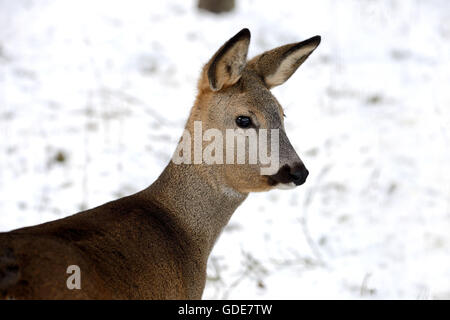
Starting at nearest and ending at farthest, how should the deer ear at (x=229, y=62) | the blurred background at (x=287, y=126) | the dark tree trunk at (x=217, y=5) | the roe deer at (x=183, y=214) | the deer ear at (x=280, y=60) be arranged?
the roe deer at (x=183, y=214), the deer ear at (x=229, y=62), the deer ear at (x=280, y=60), the blurred background at (x=287, y=126), the dark tree trunk at (x=217, y=5)

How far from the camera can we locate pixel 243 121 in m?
3.58

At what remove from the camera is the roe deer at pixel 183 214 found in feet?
9.07

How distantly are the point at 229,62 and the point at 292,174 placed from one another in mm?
702

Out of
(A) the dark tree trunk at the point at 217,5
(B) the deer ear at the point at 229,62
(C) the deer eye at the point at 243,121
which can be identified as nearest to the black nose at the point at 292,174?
(C) the deer eye at the point at 243,121

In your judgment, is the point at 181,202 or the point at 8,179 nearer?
the point at 181,202

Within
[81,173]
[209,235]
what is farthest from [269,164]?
[81,173]

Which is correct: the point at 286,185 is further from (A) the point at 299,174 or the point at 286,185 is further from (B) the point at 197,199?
(B) the point at 197,199

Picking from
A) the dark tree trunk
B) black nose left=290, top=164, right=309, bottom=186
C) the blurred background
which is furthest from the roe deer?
the dark tree trunk

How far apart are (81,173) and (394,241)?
3.19 meters

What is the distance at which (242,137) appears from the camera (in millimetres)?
3559

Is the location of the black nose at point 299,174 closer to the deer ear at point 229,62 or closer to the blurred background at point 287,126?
the deer ear at point 229,62

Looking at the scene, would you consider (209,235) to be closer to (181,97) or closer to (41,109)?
(41,109)

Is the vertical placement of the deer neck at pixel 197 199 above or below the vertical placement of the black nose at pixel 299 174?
below

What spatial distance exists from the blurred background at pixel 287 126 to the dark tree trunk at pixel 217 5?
0.12 feet
